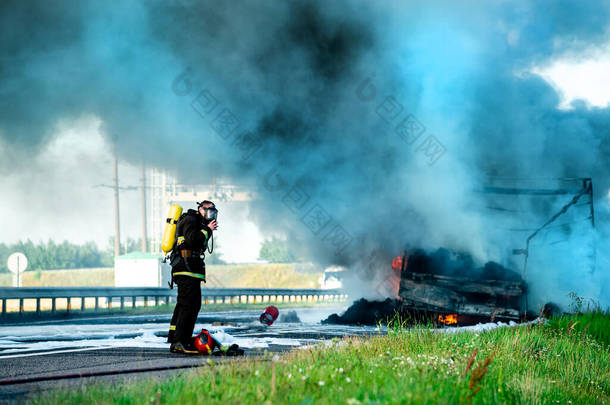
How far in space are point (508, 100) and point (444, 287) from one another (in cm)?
499

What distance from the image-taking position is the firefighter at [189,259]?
749cm

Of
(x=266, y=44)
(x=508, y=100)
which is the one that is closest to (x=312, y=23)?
(x=266, y=44)

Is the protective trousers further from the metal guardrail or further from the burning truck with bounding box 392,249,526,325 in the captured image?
the metal guardrail

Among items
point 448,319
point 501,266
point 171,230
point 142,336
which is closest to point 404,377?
point 171,230

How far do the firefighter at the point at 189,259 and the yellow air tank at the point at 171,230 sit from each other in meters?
0.05

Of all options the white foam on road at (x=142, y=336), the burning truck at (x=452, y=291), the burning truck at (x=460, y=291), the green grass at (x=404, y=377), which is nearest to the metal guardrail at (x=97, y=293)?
the white foam on road at (x=142, y=336)

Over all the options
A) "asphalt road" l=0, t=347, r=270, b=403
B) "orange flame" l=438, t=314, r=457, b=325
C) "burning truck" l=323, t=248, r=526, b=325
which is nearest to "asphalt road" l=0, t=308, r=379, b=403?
"asphalt road" l=0, t=347, r=270, b=403

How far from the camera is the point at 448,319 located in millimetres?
12805

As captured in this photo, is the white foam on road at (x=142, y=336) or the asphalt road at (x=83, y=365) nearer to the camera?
the asphalt road at (x=83, y=365)

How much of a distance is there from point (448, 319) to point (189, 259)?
22.4ft

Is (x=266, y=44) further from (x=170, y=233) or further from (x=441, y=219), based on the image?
(x=170, y=233)

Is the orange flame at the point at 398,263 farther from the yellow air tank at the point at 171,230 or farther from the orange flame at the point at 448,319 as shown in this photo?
the yellow air tank at the point at 171,230

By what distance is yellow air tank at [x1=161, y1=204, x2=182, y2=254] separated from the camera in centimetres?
746

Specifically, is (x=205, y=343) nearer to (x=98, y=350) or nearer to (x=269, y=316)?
(x=98, y=350)
